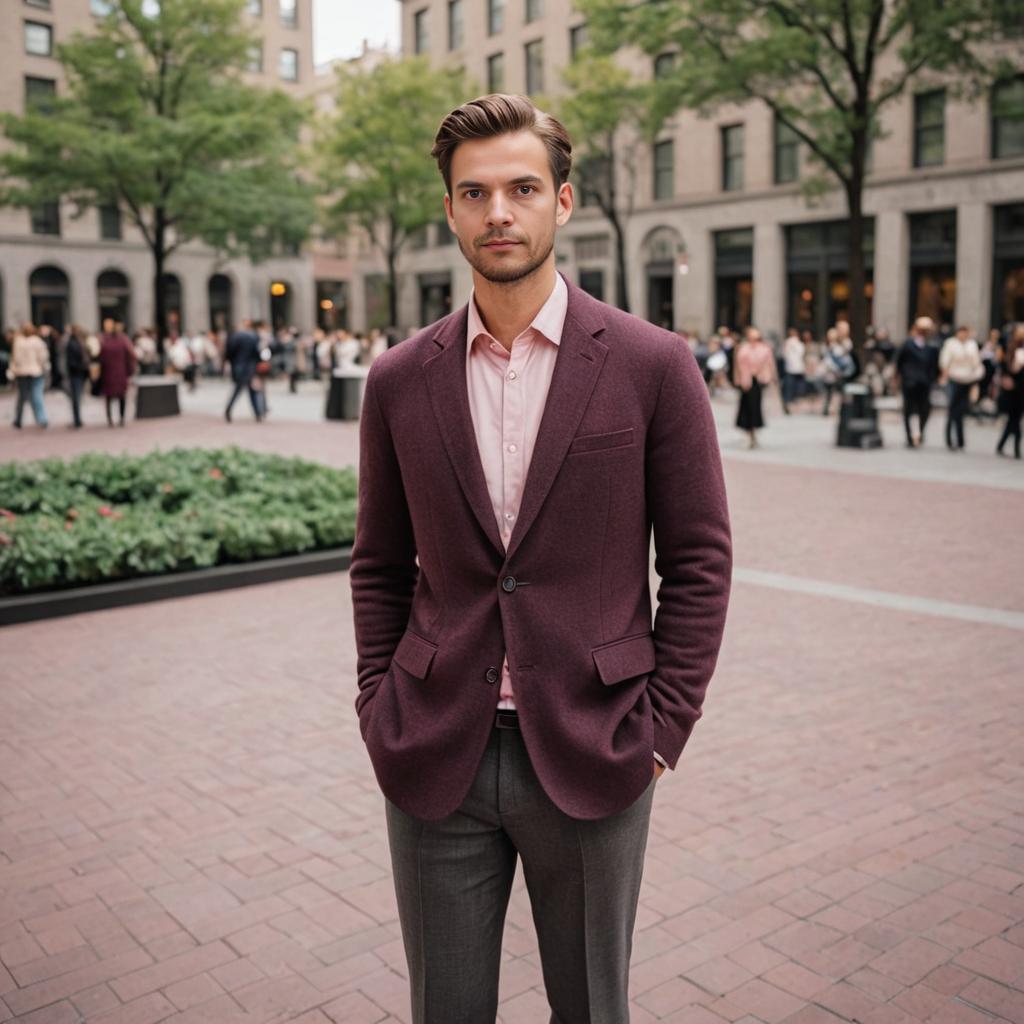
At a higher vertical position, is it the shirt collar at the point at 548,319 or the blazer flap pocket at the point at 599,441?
the shirt collar at the point at 548,319

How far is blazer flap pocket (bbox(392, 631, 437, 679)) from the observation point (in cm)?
220

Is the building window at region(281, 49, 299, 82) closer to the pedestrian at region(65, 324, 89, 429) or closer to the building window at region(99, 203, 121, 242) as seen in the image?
the building window at region(99, 203, 121, 242)

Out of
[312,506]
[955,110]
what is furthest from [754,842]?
[955,110]

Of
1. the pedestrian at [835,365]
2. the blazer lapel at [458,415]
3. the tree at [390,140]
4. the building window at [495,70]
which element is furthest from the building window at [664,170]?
the blazer lapel at [458,415]

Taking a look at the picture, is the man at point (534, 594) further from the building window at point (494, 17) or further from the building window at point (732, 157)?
the building window at point (494, 17)

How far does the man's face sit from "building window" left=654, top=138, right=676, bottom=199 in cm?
4442

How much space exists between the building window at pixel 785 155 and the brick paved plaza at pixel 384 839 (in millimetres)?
34148

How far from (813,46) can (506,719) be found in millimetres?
24043

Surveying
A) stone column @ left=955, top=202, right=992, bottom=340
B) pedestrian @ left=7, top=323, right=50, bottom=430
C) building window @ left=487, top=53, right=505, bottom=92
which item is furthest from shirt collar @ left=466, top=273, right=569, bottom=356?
building window @ left=487, top=53, right=505, bottom=92

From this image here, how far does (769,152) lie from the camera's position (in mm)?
40688

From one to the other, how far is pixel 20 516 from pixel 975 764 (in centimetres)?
724

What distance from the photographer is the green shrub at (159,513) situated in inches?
330

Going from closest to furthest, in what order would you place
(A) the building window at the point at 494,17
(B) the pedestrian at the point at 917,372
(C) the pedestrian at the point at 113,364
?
(B) the pedestrian at the point at 917,372 → (C) the pedestrian at the point at 113,364 → (A) the building window at the point at 494,17

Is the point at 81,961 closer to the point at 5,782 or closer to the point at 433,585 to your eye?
the point at 5,782
